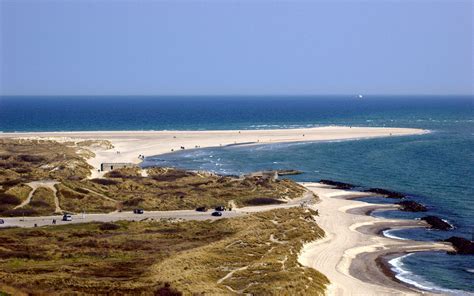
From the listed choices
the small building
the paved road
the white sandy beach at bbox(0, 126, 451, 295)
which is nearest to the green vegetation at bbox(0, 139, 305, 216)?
the paved road

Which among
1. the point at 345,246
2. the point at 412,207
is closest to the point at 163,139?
the point at 412,207

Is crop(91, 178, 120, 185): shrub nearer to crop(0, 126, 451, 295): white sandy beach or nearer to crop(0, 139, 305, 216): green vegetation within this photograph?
crop(0, 139, 305, 216): green vegetation

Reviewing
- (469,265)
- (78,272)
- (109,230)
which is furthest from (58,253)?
(469,265)

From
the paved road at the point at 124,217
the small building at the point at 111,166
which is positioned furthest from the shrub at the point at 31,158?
the paved road at the point at 124,217

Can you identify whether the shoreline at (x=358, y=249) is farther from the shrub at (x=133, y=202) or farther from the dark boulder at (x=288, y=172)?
the dark boulder at (x=288, y=172)

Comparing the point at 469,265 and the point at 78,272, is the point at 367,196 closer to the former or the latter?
the point at 469,265
